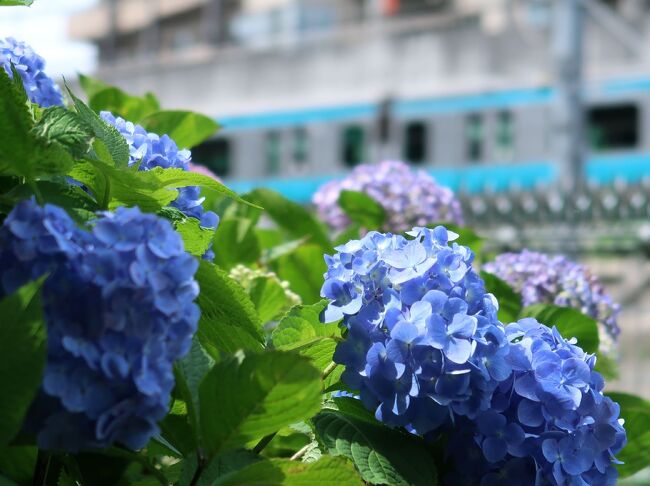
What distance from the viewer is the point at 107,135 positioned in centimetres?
75

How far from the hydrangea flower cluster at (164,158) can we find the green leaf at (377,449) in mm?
192

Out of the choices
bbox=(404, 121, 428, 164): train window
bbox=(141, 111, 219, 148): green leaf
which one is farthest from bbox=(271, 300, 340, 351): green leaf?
bbox=(404, 121, 428, 164): train window

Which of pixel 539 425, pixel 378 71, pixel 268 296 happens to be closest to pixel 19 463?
pixel 539 425

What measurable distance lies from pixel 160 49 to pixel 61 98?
95.4 feet

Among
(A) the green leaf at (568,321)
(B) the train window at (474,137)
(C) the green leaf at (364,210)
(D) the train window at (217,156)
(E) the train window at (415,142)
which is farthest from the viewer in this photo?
(D) the train window at (217,156)

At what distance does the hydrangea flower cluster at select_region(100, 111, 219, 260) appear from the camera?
85cm

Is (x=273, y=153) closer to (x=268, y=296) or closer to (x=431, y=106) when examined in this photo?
(x=431, y=106)

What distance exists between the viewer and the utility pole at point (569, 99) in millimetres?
8094

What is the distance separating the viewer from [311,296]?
1.45 meters

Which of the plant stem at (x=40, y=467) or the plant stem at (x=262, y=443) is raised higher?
the plant stem at (x=40, y=467)

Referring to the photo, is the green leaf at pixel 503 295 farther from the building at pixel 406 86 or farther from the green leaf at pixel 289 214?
the building at pixel 406 86

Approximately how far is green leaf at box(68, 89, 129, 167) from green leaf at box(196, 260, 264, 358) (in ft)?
0.34

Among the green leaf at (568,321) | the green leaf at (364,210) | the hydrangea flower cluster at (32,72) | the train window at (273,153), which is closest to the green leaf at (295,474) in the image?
the hydrangea flower cluster at (32,72)

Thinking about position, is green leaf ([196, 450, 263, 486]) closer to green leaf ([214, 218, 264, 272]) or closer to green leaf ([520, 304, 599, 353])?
green leaf ([520, 304, 599, 353])
